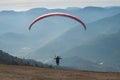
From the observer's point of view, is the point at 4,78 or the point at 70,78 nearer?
the point at 4,78

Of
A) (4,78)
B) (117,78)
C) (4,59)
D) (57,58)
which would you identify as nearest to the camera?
(4,78)

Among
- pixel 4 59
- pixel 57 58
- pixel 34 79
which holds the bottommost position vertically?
pixel 34 79

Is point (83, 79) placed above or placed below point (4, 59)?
below

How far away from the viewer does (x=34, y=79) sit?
49188 millimetres

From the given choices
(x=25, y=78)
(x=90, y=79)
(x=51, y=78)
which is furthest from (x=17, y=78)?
(x=90, y=79)

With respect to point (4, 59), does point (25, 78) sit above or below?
below

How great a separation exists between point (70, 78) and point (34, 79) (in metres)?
6.96

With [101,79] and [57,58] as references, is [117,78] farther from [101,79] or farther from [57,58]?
[57,58]

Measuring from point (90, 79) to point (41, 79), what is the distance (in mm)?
9041

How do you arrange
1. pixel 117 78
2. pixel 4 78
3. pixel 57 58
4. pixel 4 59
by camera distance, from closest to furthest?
pixel 4 78 → pixel 57 58 → pixel 117 78 → pixel 4 59

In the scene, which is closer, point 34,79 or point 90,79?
point 34,79

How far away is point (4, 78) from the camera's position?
161ft

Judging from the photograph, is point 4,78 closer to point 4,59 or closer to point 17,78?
point 17,78

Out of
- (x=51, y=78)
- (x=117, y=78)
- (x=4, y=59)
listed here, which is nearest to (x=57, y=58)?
(x=51, y=78)
